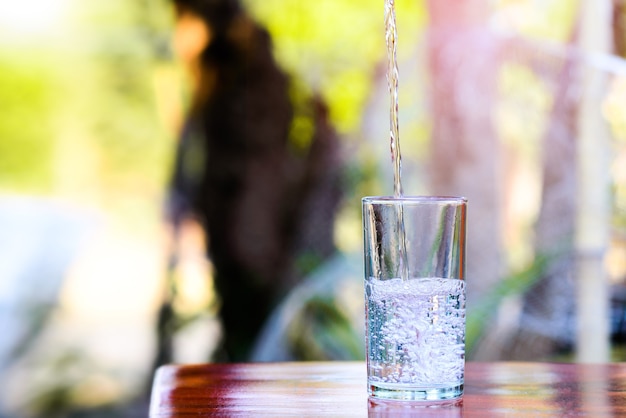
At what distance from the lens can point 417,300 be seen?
798mm

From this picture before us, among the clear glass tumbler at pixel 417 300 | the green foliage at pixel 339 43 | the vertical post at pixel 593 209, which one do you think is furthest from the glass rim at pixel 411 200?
the green foliage at pixel 339 43

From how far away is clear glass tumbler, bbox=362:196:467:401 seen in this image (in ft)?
2.61

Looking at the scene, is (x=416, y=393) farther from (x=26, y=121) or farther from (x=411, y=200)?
(x=26, y=121)

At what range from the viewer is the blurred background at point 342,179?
2.59 metres

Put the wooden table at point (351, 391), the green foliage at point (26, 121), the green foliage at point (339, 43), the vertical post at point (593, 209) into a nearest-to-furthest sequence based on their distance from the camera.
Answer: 1. the wooden table at point (351, 391)
2. the vertical post at point (593, 209)
3. the green foliage at point (339, 43)
4. the green foliage at point (26, 121)

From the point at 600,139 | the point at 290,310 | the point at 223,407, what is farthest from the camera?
the point at 290,310

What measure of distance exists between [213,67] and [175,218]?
462 mm

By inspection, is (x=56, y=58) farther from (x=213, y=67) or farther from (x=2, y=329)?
(x=2, y=329)

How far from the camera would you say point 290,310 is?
2.91 m

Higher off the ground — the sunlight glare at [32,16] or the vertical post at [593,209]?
the sunlight glare at [32,16]

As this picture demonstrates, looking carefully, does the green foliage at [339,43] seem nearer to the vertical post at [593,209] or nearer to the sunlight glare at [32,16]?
the vertical post at [593,209]

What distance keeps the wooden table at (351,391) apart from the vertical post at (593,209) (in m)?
1.61

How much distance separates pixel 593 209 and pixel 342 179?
679 millimetres

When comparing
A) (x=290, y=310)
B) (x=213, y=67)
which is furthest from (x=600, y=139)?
(x=213, y=67)
